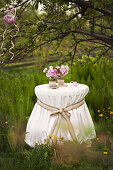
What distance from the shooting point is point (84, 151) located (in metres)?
2.49

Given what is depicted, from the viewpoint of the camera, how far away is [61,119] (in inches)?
109

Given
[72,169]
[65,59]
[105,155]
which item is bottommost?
[72,169]

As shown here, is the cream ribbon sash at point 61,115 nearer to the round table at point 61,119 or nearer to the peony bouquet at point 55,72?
the round table at point 61,119

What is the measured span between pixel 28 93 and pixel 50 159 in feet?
6.53

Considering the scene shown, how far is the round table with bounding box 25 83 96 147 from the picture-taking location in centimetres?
265

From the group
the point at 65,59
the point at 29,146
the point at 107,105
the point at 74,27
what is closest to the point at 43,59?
the point at 65,59

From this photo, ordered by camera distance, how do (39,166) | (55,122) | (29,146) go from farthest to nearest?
(29,146) → (55,122) → (39,166)

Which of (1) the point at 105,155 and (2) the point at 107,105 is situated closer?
(1) the point at 105,155

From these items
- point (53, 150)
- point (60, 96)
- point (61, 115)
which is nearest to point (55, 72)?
point (60, 96)

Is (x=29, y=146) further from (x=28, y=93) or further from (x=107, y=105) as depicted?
(x=107, y=105)

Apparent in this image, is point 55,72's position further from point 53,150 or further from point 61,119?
point 53,150

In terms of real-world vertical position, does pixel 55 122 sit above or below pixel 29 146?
above

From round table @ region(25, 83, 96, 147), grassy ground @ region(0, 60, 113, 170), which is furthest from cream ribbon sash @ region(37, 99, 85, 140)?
grassy ground @ region(0, 60, 113, 170)

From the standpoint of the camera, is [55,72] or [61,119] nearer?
[61,119]
